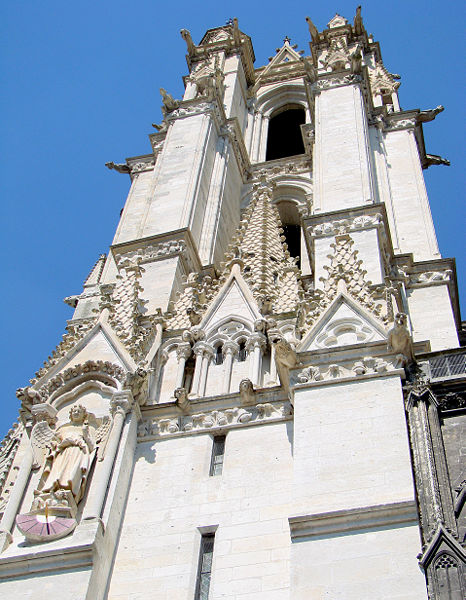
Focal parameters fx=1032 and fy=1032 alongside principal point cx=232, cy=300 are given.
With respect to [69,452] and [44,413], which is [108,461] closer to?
[69,452]

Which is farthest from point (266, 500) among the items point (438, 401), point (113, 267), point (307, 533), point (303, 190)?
point (303, 190)

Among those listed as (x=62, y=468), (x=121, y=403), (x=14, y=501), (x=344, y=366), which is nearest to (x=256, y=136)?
(x=121, y=403)

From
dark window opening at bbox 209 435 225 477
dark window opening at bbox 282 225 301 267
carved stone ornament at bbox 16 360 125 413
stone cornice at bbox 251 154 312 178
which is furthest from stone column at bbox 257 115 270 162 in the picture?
dark window opening at bbox 209 435 225 477

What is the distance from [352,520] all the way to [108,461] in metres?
4.20

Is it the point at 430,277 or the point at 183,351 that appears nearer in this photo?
the point at 183,351

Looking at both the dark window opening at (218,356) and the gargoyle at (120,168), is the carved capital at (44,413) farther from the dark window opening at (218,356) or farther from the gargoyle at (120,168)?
the gargoyle at (120,168)

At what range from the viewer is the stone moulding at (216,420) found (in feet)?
53.2

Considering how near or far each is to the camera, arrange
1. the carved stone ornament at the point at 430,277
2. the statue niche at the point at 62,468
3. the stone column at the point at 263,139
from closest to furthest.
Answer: the statue niche at the point at 62,468, the carved stone ornament at the point at 430,277, the stone column at the point at 263,139

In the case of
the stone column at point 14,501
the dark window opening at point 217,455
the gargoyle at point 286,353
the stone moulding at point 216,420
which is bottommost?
the stone column at point 14,501

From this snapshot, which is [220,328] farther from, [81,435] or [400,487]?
[400,487]

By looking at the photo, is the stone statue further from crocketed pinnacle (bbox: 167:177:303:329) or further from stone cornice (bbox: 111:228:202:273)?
stone cornice (bbox: 111:228:202:273)

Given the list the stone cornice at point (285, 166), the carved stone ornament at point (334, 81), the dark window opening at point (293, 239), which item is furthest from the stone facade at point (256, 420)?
the stone cornice at point (285, 166)

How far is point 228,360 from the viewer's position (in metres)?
18.1

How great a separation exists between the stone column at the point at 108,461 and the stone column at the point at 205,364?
1.45 meters
